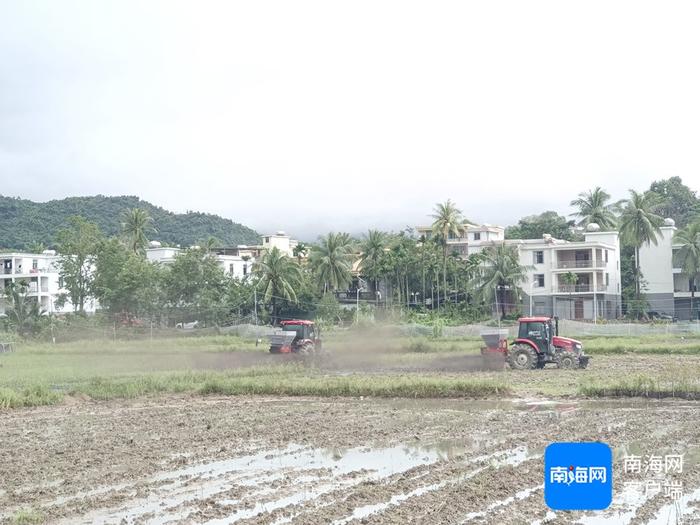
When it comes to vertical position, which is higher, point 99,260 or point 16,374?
point 99,260

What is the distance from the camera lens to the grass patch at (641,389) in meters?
22.9

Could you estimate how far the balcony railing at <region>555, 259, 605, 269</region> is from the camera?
229 ft

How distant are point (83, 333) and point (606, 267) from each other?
43115mm

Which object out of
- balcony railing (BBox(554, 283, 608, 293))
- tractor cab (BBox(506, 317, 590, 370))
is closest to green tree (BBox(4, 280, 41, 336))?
tractor cab (BBox(506, 317, 590, 370))

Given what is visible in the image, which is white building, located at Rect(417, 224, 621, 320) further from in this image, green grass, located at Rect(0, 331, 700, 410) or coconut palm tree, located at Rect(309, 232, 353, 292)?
green grass, located at Rect(0, 331, 700, 410)

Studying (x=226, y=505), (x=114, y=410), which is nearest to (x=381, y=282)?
(x=114, y=410)

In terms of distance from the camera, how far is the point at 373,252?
253 feet

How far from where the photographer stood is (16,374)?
31.9m

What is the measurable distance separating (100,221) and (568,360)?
118m

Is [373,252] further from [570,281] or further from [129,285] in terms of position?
[129,285]

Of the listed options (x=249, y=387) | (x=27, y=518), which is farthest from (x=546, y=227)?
(x=27, y=518)

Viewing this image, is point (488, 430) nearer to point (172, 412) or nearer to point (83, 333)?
point (172, 412)

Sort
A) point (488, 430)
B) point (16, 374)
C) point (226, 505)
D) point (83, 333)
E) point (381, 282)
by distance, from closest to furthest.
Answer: point (226, 505) → point (488, 430) → point (16, 374) → point (83, 333) → point (381, 282)

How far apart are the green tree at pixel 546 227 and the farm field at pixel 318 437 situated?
56.7 m
